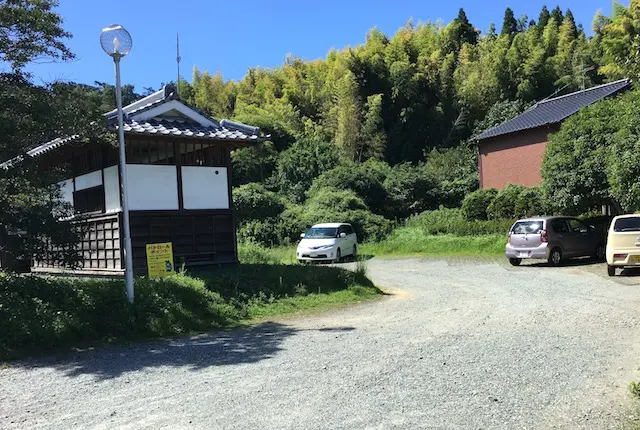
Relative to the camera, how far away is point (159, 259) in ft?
38.0

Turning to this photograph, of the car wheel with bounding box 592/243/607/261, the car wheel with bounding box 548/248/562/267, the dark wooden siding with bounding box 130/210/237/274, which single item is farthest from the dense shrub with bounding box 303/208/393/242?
the dark wooden siding with bounding box 130/210/237/274

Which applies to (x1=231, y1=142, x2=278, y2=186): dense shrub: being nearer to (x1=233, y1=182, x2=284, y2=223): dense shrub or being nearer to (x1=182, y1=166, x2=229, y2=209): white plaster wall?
(x1=233, y1=182, x2=284, y2=223): dense shrub

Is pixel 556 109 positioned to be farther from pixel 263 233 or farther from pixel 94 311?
pixel 94 311

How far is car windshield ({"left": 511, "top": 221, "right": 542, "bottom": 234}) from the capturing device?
55.1 feet

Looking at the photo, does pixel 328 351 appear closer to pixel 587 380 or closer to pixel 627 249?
pixel 587 380

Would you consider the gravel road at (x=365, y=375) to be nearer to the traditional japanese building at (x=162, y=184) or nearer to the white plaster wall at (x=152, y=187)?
the traditional japanese building at (x=162, y=184)

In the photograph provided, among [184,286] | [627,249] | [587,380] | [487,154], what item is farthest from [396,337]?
[487,154]

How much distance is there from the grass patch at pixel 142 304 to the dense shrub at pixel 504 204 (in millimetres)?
14890

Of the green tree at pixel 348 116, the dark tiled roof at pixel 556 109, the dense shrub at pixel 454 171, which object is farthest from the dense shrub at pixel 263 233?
the green tree at pixel 348 116

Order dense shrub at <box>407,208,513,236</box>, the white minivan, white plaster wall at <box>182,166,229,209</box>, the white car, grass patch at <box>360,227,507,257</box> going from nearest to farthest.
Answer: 1. the white minivan
2. white plaster wall at <box>182,166,229,209</box>
3. the white car
4. grass patch at <box>360,227,507,257</box>
5. dense shrub at <box>407,208,513,236</box>

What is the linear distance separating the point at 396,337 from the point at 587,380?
281 cm

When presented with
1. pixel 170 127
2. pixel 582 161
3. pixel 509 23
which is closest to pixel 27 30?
pixel 170 127

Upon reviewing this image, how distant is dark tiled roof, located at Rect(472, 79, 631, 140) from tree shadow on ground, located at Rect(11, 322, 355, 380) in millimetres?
24305

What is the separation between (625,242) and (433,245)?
11307 millimetres
